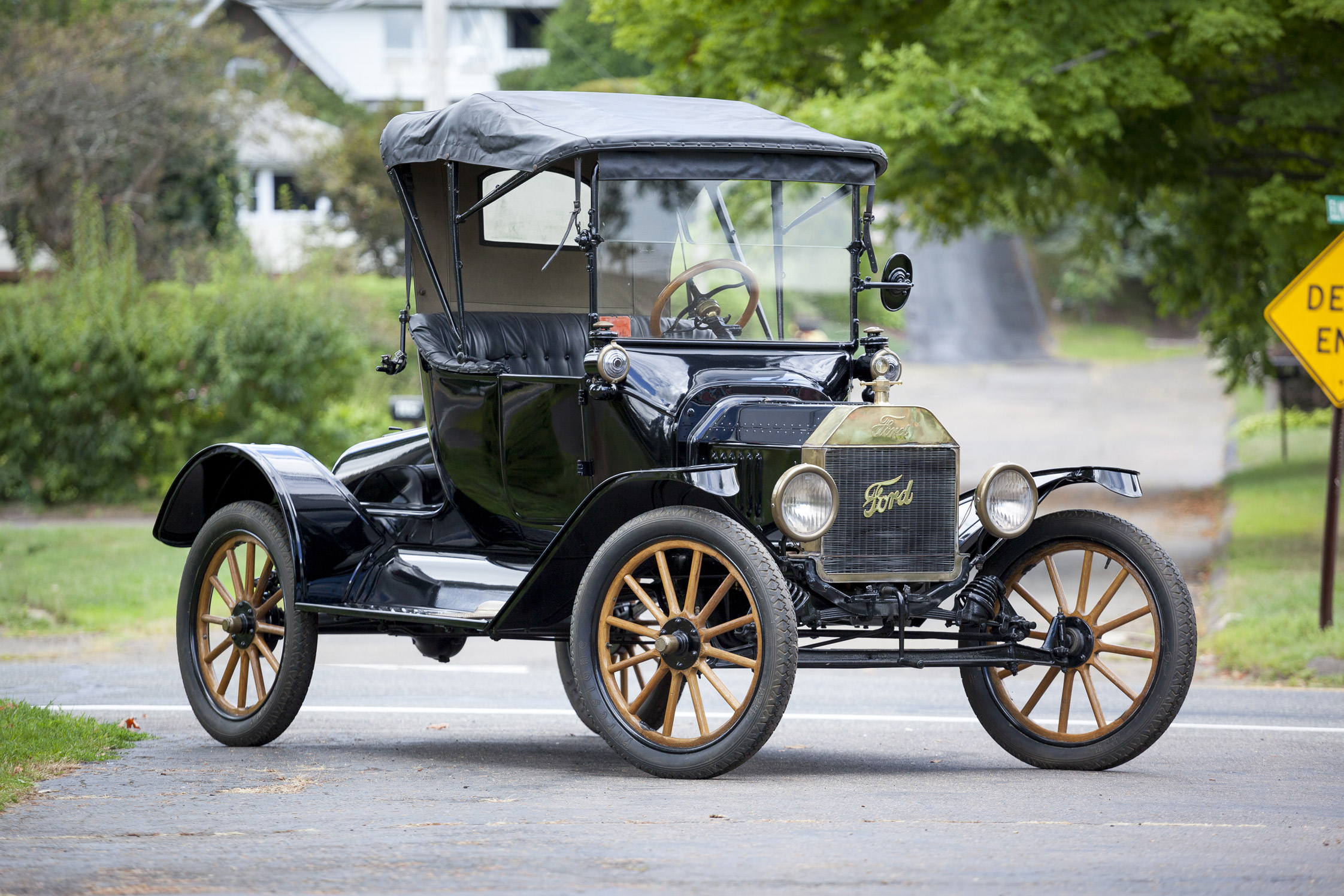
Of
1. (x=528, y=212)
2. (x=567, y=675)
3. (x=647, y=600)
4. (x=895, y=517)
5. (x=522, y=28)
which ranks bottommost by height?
(x=567, y=675)

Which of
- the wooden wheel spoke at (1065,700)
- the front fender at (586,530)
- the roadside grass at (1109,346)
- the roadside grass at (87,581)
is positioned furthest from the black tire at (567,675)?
the roadside grass at (1109,346)

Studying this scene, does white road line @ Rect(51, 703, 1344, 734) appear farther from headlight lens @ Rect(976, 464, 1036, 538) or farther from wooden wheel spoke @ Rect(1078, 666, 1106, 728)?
headlight lens @ Rect(976, 464, 1036, 538)

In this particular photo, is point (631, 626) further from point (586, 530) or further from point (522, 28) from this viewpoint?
point (522, 28)

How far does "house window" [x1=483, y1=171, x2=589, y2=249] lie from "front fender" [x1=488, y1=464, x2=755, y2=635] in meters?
1.41

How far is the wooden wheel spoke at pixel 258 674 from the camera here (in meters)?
7.17

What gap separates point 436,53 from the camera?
17375mm

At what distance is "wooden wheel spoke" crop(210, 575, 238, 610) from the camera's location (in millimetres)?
7328

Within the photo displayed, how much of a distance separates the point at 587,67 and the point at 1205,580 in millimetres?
31053

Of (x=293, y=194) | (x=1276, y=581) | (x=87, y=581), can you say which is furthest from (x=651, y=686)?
(x=293, y=194)

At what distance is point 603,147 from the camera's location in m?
6.37

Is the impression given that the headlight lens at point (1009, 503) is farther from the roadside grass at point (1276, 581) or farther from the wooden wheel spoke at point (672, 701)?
the roadside grass at point (1276, 581)

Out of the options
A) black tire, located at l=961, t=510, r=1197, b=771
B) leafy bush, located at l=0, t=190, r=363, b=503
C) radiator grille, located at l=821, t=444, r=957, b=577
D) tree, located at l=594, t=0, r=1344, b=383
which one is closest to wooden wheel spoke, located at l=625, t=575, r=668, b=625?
radiator grille, located at l=821, t=444, r=957, b=577

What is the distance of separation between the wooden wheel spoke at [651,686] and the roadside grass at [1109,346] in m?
39.2

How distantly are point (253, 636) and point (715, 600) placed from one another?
255 centimetres
